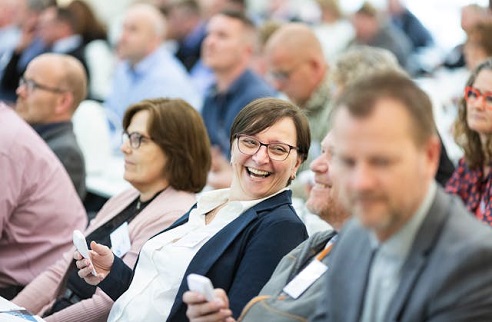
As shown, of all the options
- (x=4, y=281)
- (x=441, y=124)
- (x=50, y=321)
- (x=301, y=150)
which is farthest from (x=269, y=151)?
(x=441, y=124)

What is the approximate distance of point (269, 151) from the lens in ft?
8.82

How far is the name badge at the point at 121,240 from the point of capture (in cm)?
315

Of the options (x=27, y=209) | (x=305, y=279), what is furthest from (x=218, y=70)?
(x=305, y=279)

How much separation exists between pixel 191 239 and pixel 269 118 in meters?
0.44

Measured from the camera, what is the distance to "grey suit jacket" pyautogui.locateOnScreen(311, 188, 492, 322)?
1703 millimetres

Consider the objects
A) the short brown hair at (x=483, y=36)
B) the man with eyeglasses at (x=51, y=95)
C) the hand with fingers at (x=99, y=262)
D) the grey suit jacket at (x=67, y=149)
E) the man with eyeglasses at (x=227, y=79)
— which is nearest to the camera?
the hand with fingers at (x=99, y=262)

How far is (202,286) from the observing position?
210 cm

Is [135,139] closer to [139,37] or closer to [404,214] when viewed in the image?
[404,214]

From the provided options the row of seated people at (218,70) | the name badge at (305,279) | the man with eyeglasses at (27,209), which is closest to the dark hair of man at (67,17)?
the row of seated people at (218,70)

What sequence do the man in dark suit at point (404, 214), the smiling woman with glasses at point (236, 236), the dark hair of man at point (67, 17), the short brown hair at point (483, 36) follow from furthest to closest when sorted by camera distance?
the dark hair of man at point (67, 17), the short brown hair at point (483, 36), the smiling woman with glasses at point (236, 236), the man in dark suit at point (404, 214)

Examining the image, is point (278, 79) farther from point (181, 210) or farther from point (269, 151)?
point (269, 151)

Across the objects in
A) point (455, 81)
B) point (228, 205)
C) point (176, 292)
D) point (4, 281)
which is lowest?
point (455, 81)

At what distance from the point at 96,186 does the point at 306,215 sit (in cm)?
176

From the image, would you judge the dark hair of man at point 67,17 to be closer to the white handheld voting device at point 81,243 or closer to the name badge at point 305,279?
the white handheld voting device at point 81,243
